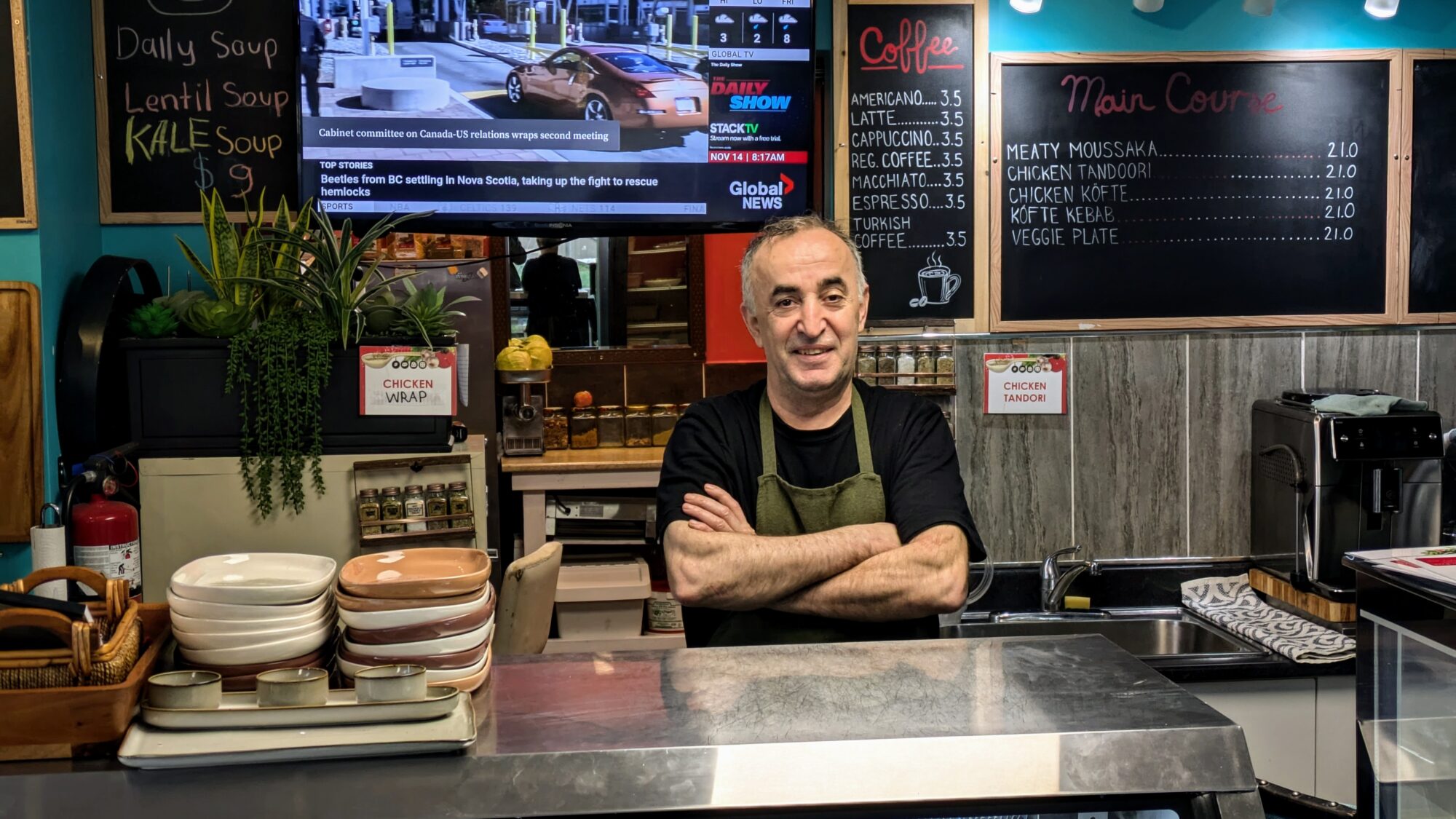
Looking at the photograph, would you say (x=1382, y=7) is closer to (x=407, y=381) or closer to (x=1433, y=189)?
(x=1433, y=189)

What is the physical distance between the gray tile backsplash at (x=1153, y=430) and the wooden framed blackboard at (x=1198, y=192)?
0.10 metres

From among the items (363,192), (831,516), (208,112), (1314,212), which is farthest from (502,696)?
(1314,212)

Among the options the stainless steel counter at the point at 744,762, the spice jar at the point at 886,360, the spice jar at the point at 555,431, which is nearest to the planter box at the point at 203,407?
the stainless steel counter at the point at 744,762

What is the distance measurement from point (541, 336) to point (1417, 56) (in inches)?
123

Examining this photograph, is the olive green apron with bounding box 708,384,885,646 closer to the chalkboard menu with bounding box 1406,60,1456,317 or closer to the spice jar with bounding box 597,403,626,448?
the spice jar with bounding box 597,403,626,448

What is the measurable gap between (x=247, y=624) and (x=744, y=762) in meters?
0.62

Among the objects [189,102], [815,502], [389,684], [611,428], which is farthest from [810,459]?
[189,102]

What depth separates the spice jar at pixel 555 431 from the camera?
4.06m

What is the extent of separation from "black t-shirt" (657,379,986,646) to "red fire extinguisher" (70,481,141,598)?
110 centimetres

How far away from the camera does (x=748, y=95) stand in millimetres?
3252

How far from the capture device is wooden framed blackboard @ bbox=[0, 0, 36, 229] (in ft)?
8.81

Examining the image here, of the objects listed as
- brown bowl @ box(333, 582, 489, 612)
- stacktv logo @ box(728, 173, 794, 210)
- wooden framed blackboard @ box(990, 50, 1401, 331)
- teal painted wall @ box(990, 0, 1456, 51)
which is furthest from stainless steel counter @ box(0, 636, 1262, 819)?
teal painted wall @ box(990, 0, 1456, 51)

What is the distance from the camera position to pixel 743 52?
323 centimetres

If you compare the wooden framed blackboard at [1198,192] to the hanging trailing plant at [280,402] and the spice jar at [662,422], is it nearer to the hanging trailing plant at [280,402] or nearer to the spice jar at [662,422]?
the spice jar at [662,422]
